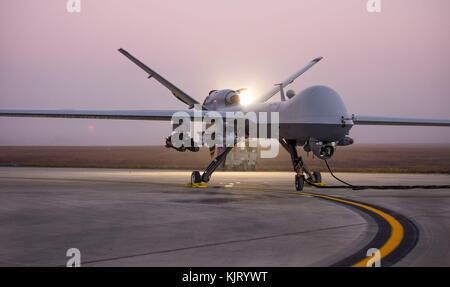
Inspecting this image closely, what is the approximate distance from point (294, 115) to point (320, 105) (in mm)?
1160

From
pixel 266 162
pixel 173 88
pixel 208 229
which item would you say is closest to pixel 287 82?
pixel 173 88

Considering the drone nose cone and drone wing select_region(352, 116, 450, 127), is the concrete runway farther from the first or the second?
drone wing select_region(352, 116, 450, 127)

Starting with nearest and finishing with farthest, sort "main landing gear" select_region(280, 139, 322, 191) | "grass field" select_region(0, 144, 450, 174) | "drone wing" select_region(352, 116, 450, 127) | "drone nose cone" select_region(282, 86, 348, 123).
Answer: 1. "drone nose cone" select_region(282, 86, 348, 123)
2. "main landing gear" select_region(280, 139, 322, 191)
3. "drone wing" select_region(352, 116, 450, 127)
4. "grass field" select_region(0, 144, 450, 174)

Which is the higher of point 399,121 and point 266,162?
point 399,121

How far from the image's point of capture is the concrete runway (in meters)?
7.38

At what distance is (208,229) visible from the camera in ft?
32.7

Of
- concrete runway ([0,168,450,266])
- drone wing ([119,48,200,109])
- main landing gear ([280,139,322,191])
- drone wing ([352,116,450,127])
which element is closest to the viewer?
concrete runway ([0,168,450,266])

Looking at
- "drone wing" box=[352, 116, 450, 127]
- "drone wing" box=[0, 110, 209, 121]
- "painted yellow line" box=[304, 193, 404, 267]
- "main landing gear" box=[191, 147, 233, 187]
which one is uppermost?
"drone wing" box=[0, 110, 209, 121]

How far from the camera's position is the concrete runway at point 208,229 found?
24.2ft

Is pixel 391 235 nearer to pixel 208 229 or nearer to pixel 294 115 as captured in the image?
pixel 208 229

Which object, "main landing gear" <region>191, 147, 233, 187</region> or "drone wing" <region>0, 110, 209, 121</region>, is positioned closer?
→ "main landing gear" <region>191, 147, 233, 187</region>

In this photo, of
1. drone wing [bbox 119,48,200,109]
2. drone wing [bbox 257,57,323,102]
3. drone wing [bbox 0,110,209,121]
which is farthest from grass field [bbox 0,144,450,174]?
drone wing [bbox 0,110,209,121]

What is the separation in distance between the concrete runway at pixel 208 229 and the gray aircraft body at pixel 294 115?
2105 millimetres

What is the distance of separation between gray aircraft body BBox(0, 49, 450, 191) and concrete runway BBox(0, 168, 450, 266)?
2.10 metres
